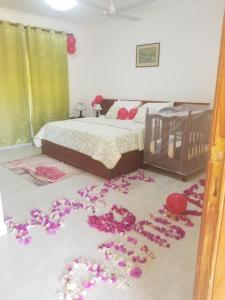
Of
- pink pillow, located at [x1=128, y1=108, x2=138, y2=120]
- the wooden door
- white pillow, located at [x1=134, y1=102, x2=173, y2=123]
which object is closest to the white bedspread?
white pillow, located at [x1=134, y1=102, x2=173, y2=123]

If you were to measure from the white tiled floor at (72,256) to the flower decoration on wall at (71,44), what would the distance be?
3445mm

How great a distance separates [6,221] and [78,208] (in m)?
0.67

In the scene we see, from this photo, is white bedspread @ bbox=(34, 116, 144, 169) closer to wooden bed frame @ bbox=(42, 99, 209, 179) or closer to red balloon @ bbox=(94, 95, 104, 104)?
wooden bed frame @ bbox=(42, 99, 209, 179)

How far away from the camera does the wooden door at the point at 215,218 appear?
0.61 metres

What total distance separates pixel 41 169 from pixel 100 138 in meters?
1.05

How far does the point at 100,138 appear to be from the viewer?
3088 millimetres

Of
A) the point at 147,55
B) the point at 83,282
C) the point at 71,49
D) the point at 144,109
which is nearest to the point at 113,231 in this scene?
the point at 83,282

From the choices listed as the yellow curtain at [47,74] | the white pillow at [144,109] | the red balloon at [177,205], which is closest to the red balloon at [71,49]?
the yellow curtain at [47,74]

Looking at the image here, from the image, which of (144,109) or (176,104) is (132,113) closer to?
(144,109)

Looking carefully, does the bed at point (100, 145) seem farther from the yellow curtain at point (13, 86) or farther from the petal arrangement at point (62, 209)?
the yellow curtain at point (13, 86)

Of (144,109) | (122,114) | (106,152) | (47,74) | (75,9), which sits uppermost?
(75,9)

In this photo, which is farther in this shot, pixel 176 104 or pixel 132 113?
pixel 132 113

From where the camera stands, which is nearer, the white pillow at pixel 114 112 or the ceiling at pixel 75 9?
the ceiling at pixel 75 9

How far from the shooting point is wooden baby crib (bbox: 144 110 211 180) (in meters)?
2.88
